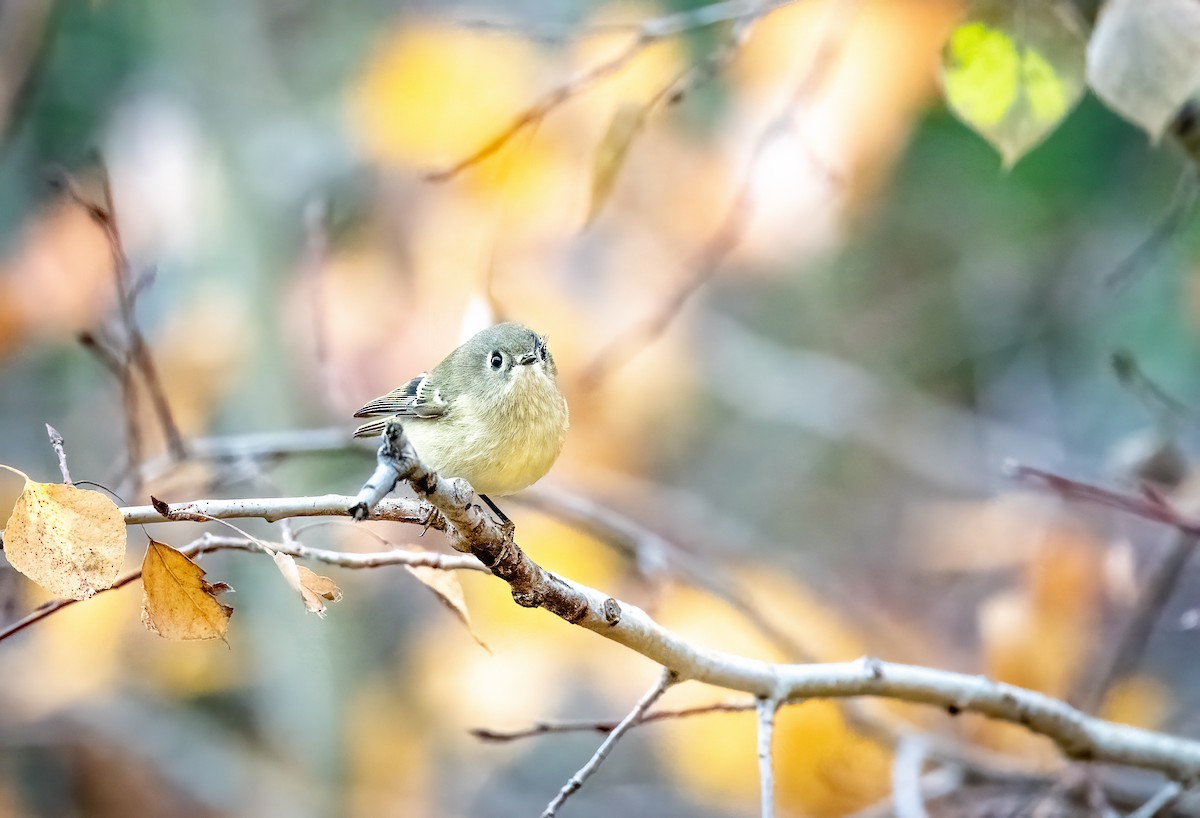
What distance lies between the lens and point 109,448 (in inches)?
126

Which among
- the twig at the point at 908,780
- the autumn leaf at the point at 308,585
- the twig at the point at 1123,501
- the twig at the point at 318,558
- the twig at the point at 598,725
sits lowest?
the twig at the point at 908,780

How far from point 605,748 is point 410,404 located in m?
0.54

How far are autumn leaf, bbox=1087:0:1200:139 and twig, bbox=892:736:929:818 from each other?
2.82 ft

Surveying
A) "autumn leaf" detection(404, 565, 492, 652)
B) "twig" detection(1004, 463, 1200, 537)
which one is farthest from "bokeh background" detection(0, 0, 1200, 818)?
"autumn leaf" detection(404, 565, 492, 652)

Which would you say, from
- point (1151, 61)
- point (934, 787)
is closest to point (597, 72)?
point (1151, 61)

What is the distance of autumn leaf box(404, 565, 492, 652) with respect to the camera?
3.37 ft

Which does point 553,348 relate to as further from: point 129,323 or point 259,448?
point 129,323

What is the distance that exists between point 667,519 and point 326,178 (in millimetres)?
1567

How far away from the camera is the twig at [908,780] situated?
1.40 m

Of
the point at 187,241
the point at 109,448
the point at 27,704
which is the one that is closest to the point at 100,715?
the point at 27,704

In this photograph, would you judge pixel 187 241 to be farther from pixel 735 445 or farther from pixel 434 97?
pixel 735 445

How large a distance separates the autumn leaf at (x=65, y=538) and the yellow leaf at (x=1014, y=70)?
36.0 inches

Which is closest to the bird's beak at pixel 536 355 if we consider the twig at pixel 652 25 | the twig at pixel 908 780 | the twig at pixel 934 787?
the twig at pixel 652 25

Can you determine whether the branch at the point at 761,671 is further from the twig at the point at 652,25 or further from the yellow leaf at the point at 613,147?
the twig at the point at 652,25
